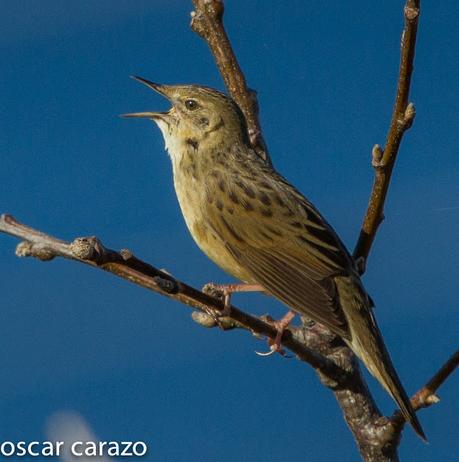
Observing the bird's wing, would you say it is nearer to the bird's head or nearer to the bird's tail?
the bird's tail

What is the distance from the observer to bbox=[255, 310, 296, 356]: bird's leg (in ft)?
9.52

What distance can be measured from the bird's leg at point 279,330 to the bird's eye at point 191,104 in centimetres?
155

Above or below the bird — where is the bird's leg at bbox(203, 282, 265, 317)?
below

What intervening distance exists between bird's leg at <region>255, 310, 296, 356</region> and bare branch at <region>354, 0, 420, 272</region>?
386 millimetres

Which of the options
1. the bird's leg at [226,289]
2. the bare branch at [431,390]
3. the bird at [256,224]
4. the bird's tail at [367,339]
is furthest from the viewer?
the bird at [256,224]

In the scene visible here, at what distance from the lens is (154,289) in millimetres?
2393

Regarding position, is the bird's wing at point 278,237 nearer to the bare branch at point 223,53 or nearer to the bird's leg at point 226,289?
the bird's leg at point 226,289

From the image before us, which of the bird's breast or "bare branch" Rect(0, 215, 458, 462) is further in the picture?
the bird's breast

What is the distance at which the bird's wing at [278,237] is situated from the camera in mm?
3850

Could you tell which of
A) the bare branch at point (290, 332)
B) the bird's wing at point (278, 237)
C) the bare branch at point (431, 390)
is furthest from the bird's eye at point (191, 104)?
the bare branch at point (431, 390)

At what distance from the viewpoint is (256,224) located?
4.14m

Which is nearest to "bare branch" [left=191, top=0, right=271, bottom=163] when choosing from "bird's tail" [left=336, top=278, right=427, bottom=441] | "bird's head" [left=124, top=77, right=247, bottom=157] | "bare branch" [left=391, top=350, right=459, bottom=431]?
"bird's head" [left=124, top=77, right=247, bottom=157]

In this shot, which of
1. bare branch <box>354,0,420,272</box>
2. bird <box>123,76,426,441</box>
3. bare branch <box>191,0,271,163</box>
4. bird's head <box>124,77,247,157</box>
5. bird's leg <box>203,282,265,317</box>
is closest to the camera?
bare branch <box>354,0,420,272</box>

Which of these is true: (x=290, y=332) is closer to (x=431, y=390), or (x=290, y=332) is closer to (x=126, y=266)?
(x=431, y=390)
